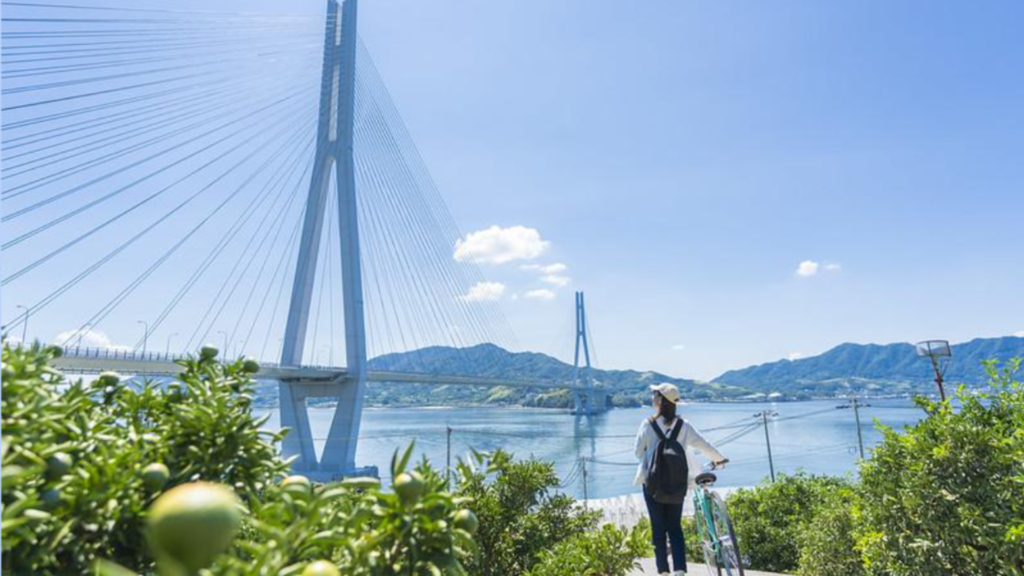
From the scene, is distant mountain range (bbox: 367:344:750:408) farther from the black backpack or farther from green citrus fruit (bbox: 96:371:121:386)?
green citrus fruit (bbox: 96:371:121:386)

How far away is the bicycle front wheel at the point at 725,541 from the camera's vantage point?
2.74 metres

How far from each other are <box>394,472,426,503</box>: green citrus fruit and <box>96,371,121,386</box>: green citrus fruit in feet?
2.08

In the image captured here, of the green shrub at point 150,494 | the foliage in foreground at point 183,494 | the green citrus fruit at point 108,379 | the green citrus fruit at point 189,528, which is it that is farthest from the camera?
the green citrus fruit at point 108,379

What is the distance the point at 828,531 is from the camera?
3287mm

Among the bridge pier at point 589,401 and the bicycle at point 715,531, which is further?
the bridge pier at point 589,401

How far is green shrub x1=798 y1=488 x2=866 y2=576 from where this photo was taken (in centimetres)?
314

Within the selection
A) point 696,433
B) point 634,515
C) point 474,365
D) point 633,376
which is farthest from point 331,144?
point 633,376

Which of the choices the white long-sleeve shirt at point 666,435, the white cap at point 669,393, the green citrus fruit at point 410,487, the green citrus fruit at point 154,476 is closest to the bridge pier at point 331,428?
the white long-sleeve shirt at point 666,435

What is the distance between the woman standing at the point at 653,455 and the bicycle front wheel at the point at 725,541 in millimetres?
182

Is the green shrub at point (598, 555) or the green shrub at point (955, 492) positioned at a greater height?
the green shrub at point (955, 492)

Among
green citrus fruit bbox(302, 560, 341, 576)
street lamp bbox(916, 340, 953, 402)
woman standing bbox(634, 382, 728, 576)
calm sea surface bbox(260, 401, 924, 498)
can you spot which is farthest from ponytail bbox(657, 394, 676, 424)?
calm sea surface bbox(260, 401, 924, 498)

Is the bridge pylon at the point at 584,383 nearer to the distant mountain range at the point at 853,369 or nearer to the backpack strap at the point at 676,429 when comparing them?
the backpack strap at the point at 676,429

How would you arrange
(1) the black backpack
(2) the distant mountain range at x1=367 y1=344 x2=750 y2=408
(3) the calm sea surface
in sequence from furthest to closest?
(2) the distant mountain range at x1=367 y1=344 x2=750 y2=408, (3) the calm sea surface, (1) the black backpack

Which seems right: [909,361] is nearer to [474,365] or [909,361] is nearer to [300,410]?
[474,365]
